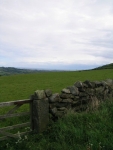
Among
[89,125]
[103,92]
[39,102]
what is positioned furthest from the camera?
[103,92]

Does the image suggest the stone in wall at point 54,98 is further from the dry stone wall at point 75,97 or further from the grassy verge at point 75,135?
the grassy verge at point 75,135

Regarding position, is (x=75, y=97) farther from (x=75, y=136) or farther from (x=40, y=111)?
(x=75, y=136)

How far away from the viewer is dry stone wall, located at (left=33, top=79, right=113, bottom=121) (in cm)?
871

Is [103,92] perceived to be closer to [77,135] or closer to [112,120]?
[112,120]

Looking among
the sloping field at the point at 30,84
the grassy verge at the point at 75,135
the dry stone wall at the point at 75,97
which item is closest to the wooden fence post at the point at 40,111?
the dry stone wall at the point at 75,97

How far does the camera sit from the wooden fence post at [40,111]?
8130 millimetres

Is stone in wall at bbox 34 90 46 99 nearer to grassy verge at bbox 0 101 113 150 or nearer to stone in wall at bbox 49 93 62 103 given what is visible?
stone in wall at bbox 49 93 62 103

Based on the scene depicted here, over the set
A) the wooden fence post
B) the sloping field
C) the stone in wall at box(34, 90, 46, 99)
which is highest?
Answer: the stone in wall at box(34, 90, 46, 99)

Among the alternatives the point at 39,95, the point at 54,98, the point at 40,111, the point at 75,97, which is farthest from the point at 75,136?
the point at 75,97

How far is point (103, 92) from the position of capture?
1107cm

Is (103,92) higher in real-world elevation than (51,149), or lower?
higher

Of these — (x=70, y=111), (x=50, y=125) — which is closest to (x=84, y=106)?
(x=70, y=111)

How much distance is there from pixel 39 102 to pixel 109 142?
2.92 metres

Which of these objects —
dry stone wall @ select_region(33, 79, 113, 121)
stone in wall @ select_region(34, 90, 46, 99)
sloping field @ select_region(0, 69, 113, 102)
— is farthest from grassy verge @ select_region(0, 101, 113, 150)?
sloping field @ select_region(0, 69, 113, 102)
